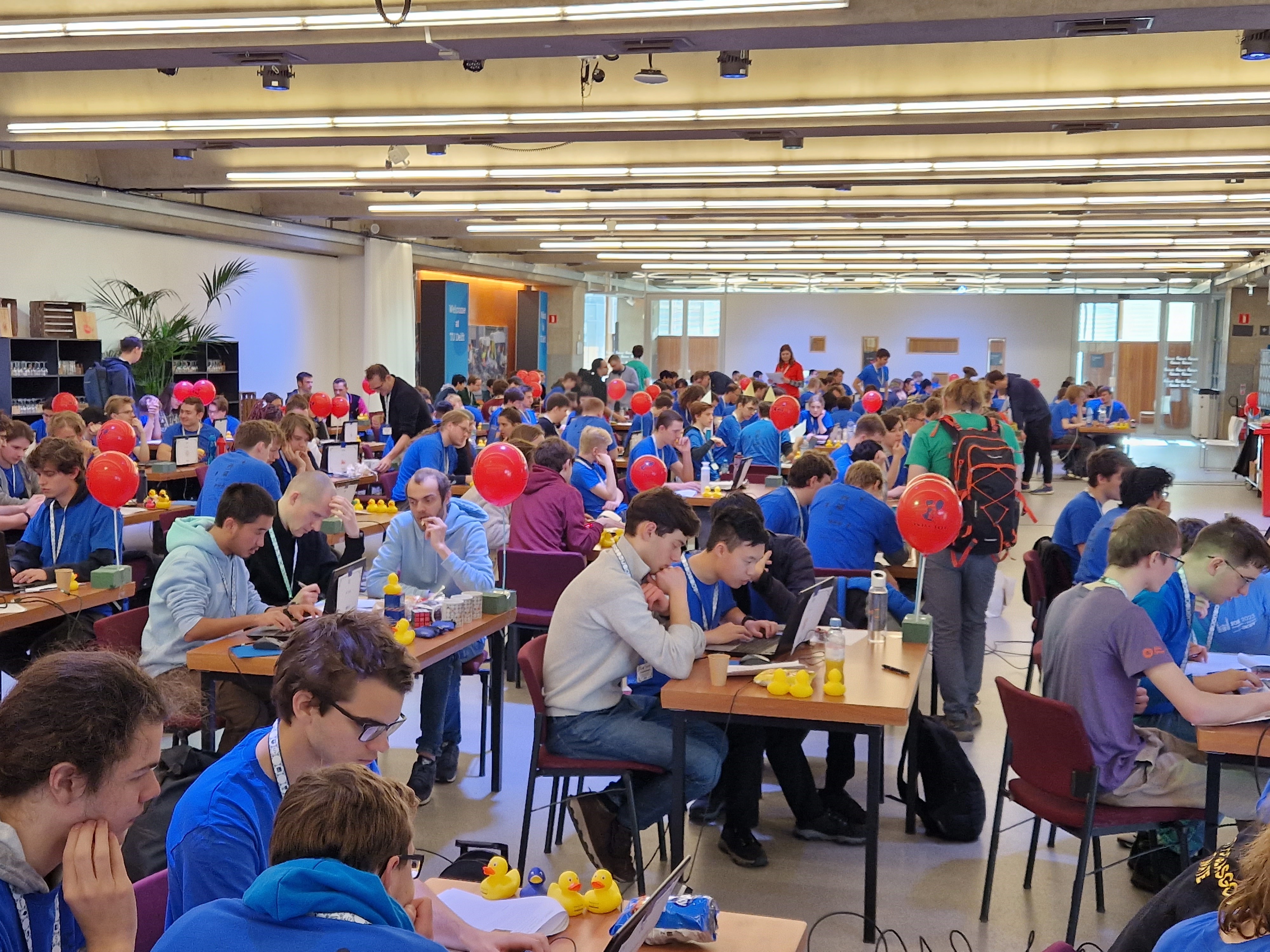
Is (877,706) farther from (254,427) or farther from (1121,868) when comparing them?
(254,427)

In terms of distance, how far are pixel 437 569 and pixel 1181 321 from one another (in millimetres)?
23657

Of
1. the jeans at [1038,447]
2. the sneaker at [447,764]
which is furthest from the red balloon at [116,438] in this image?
the jeans at [1038,447]

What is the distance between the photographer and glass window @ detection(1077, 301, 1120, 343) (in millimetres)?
25766

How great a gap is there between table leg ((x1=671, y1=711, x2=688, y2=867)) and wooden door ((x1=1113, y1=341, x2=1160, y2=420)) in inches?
945

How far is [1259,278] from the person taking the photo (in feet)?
67.3

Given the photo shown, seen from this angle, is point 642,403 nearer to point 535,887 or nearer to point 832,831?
point 832,831

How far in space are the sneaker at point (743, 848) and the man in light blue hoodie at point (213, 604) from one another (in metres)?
1.70

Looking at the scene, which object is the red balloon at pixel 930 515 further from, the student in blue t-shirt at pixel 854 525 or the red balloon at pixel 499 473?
the red balloon at pixel 499 473

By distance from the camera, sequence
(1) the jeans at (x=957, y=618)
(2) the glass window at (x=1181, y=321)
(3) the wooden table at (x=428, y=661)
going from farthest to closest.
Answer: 1. (2) the glass window at (x=1181, y=321)
2. (1) the jeans at (x=957, y=618)
3. (3) the wooden table at (x=428, y=661)

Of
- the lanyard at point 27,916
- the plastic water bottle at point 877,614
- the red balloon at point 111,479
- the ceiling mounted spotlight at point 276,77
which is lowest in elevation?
the plastic water bottle at point 877,614

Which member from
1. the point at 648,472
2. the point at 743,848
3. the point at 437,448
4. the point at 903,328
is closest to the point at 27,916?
the point at 743,848

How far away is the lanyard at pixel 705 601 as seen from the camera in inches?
177

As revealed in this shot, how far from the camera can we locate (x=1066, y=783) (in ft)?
11.6

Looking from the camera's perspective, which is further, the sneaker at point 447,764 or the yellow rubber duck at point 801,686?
the sneaker at point 447,764
